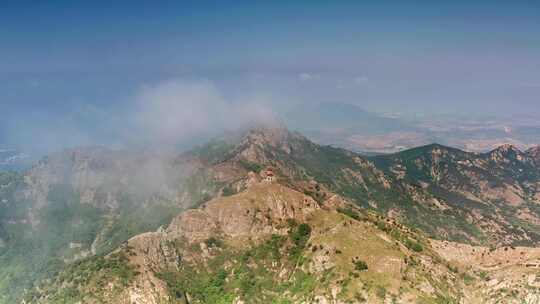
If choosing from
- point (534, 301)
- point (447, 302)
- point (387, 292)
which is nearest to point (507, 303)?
point (534, 301)

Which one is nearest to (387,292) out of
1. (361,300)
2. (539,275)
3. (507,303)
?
(361,300)

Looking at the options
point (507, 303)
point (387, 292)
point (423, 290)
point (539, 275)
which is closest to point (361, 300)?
point (387, 292)

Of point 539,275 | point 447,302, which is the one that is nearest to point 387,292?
point 447,302

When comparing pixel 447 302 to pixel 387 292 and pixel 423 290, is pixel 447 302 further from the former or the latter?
pixel 387 292

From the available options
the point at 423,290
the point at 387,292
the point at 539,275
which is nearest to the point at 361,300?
the point at 387,292

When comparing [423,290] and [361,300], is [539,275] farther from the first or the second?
[361,300]

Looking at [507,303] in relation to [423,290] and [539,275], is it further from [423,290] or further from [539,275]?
[423,290]
